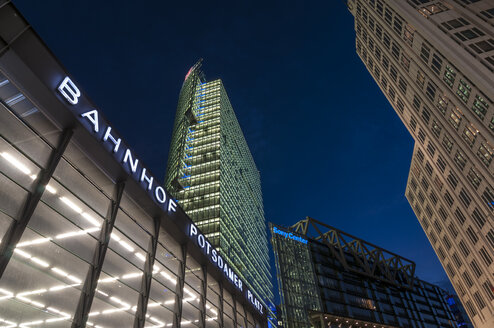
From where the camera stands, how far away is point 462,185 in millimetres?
61250

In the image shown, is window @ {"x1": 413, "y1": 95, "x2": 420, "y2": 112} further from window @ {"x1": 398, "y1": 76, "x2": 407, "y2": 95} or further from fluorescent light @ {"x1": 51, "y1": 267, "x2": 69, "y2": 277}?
fluorescent light @ {"x1": 51, "y1": 267, "x2": 69, "y2": 277}

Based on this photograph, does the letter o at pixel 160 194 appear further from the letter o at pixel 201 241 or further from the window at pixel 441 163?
the window at pixel 441 163

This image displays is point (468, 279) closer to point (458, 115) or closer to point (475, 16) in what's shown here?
point (458, 115)

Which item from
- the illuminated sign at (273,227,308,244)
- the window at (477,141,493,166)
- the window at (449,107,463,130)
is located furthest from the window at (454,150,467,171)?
the illuminated sign at (273,227,308,244)

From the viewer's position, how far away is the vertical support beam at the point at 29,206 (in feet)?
39.3

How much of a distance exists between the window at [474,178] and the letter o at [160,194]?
56.3m

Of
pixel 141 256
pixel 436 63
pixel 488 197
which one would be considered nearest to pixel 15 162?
pixel 141 256

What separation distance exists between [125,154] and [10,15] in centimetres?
841

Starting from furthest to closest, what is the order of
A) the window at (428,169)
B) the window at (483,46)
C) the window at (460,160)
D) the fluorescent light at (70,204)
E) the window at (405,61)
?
the window at (428,169)
the window at (405,61)
the window at (460,160)
the window at (483,46)
the fluorescent light at (70,204)

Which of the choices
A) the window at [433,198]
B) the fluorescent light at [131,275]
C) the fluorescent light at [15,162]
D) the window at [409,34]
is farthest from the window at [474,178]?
the fluorescent light at [15,162]

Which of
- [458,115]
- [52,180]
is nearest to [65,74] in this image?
[52,180]

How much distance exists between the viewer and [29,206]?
531 inches

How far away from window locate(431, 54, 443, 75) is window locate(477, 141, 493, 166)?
642 inches

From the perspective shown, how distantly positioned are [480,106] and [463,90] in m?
4.63
